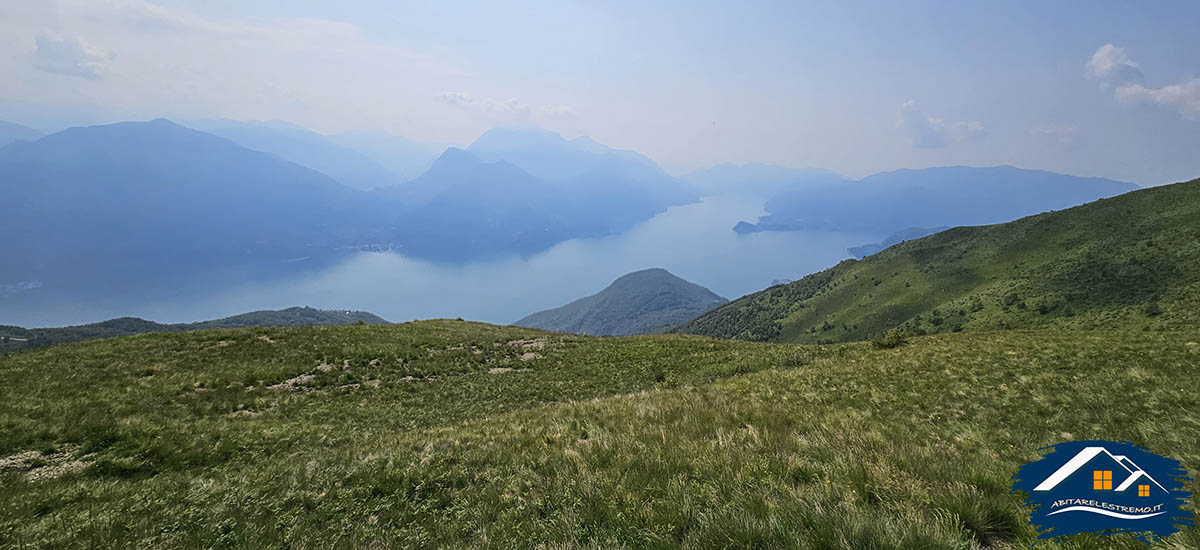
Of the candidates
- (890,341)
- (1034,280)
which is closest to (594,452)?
(890,341)

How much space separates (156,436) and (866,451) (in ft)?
58.5

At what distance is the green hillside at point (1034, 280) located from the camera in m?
69.8

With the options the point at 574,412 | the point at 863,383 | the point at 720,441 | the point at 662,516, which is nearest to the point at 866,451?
the point at 720,441

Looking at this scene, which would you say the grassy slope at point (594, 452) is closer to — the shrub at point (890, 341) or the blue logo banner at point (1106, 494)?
the blue logo banner at point (1106, 494)

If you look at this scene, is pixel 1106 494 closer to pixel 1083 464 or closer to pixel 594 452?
pixel 1083 464

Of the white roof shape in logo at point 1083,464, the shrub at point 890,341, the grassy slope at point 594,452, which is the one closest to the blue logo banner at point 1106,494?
the white roof shape in logo at point 1083,464

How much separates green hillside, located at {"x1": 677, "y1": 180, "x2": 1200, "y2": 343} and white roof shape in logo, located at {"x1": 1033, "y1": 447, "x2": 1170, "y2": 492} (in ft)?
160

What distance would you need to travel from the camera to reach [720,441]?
703cm

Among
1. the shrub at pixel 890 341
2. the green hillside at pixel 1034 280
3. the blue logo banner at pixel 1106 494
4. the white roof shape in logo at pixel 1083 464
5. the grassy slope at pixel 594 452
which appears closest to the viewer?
the blue logo banner at pixel 1106 494

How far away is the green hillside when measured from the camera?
69.8m

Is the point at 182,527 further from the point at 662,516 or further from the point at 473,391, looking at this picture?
the point at 473,391

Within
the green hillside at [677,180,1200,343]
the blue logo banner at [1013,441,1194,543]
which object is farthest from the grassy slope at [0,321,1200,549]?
the green hillside at [677,180,1200,343]

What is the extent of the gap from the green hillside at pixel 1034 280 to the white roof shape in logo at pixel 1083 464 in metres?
48.7

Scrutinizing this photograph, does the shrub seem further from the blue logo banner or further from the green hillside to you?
the green hillside
